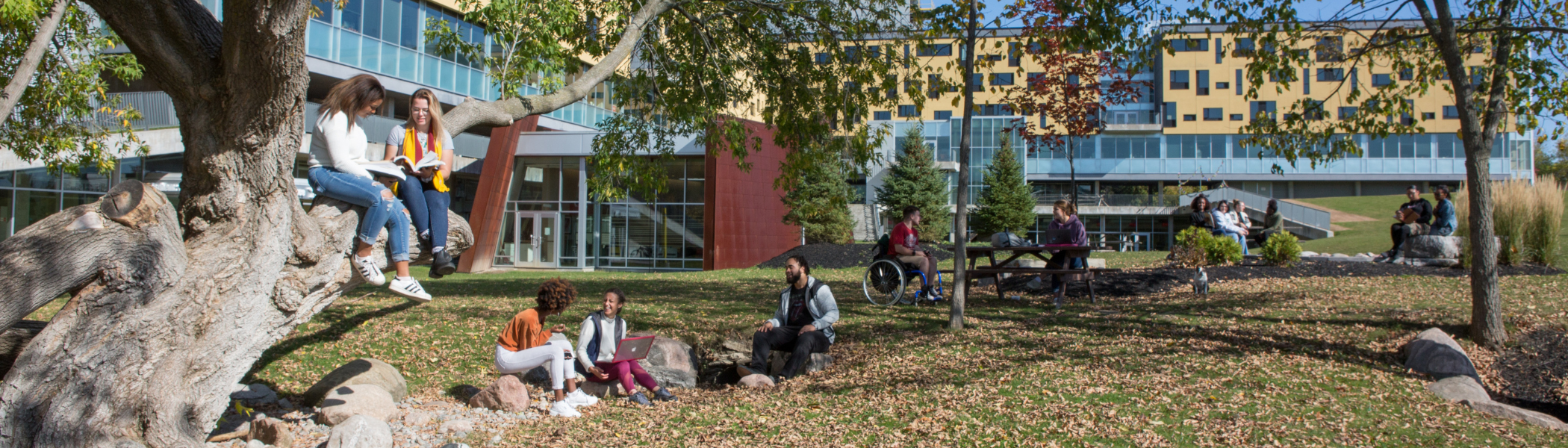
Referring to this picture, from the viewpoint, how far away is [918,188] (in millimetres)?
33344

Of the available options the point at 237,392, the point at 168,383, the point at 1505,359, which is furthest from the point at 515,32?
the point at 1505,359

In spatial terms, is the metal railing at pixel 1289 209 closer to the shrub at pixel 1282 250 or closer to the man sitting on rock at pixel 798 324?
the shrub at pixel 1282 250

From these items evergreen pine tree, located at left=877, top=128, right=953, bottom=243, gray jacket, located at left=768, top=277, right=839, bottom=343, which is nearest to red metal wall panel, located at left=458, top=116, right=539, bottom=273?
evergreen pine tree, located at left=877, top=128, right=953, bottom=243

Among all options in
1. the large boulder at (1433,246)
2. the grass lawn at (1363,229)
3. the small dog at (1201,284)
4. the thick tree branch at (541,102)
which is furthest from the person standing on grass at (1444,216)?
the thick tree branch at (541,102)

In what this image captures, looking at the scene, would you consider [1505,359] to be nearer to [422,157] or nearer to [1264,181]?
[422,157]

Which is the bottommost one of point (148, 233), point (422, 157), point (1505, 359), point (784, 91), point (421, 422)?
point (421, 422)

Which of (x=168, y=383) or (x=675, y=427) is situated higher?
(x=168, y=383)

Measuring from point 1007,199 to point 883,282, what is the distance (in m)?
26.8

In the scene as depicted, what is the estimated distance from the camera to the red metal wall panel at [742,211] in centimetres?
2386

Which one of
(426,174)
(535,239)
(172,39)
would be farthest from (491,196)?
(172,39)

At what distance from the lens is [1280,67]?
8.50 metres

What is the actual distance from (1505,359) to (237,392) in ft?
31.2

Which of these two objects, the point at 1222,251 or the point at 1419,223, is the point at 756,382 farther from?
the point at 1419,223

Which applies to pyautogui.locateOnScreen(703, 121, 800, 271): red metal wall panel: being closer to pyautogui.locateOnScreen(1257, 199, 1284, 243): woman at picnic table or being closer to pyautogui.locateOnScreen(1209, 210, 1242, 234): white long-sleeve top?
pyautogui.locateOnScreen(1209, 210, 1242, 234): white long-sleeve top
